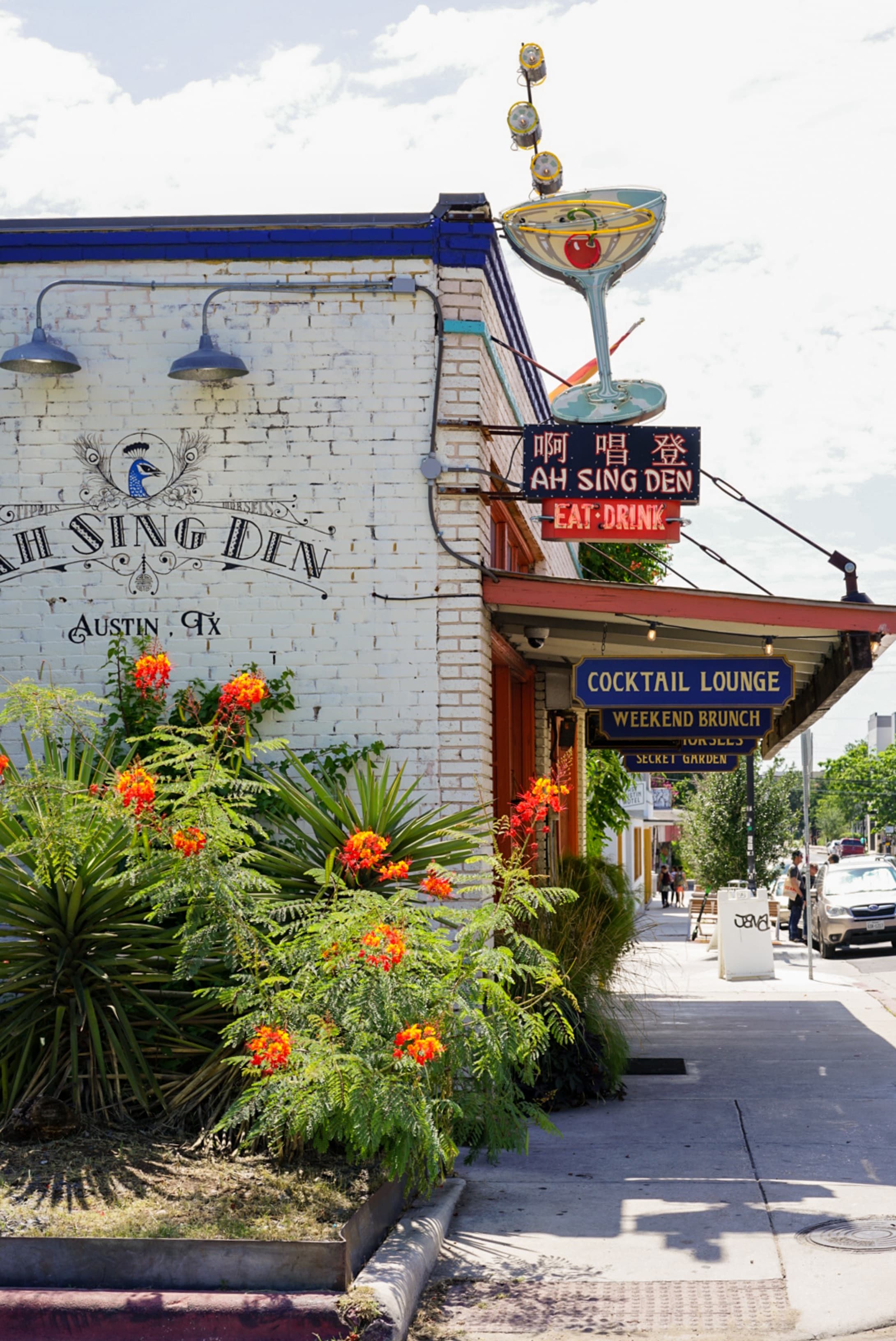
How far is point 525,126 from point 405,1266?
806 cm

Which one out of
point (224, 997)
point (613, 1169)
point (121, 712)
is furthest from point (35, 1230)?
point (121, 712)

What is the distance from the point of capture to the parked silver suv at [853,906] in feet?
74.4

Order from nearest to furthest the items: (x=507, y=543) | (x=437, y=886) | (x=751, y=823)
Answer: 1. (x=437, y=886)
2. (x=507, y=543)
3. (x=751, y=823)

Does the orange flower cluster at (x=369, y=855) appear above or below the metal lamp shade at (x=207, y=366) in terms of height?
below

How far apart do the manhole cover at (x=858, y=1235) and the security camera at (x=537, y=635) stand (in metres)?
5.26

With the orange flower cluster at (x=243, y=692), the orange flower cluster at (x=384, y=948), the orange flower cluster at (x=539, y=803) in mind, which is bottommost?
the orange flower cluster at (x=384, y=948)

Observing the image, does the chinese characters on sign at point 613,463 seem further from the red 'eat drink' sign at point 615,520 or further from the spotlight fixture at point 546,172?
the spotlight fixture at point 546,172

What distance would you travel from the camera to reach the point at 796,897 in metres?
26.7

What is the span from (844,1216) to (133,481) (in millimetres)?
6122

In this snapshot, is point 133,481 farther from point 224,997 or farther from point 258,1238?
point 258,1238

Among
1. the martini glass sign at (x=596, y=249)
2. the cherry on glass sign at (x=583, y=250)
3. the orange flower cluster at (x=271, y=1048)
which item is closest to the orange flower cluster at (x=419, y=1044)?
the orange flower cluster at (x=271, y=1048)

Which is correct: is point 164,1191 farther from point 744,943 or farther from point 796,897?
point 796,897

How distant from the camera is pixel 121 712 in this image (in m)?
8.91

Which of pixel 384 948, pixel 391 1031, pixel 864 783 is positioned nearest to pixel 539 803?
pixel 384 948
